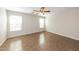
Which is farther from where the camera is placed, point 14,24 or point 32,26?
point 32,26

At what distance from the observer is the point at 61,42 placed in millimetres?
2512
